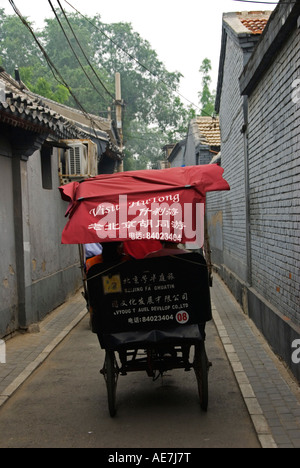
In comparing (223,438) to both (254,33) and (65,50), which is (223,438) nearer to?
(254,33)

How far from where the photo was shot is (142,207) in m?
6.08

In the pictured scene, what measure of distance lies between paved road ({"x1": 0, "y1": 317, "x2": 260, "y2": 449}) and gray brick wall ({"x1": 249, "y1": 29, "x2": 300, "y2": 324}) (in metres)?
1.66

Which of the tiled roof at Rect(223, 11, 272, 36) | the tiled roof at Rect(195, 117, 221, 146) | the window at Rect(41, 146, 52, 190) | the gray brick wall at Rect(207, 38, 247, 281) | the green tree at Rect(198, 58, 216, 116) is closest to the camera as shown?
the tiled roof at Rect(223, 11, 272, 36)

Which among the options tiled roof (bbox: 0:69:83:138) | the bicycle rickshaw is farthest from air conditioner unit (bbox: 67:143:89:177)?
the bicycle rickshaw

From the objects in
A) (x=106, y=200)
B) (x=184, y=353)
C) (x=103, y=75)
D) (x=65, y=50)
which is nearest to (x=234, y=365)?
(x=184, y=353)

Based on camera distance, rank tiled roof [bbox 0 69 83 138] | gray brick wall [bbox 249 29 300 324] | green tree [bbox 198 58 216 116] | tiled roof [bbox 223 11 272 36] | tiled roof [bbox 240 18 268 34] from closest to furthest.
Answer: gray brick wall [bbox 249 29 300 324] → tiled roof [bbox 0 69 83 138] → tiled roof [bbox 223 11 272 36] → tiled roof [bbox 240 18 268 34] → green tree [bbox 198 58 216 116]

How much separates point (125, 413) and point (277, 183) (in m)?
4.36

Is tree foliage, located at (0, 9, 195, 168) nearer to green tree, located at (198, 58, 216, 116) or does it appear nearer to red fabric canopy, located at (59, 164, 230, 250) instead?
green tree, located at (198, 58, 216, 116)

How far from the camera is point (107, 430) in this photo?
6027mm

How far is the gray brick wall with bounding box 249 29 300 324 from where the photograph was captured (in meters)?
7.61

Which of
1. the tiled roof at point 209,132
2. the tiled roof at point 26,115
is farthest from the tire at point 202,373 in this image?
the tiled roof at point 209,132

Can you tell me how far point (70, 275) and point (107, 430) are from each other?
10.5 metres

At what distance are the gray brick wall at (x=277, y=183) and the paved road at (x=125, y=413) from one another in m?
1.66

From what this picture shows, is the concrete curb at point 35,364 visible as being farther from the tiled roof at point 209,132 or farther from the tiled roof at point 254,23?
the tiled roof at point 209,132
